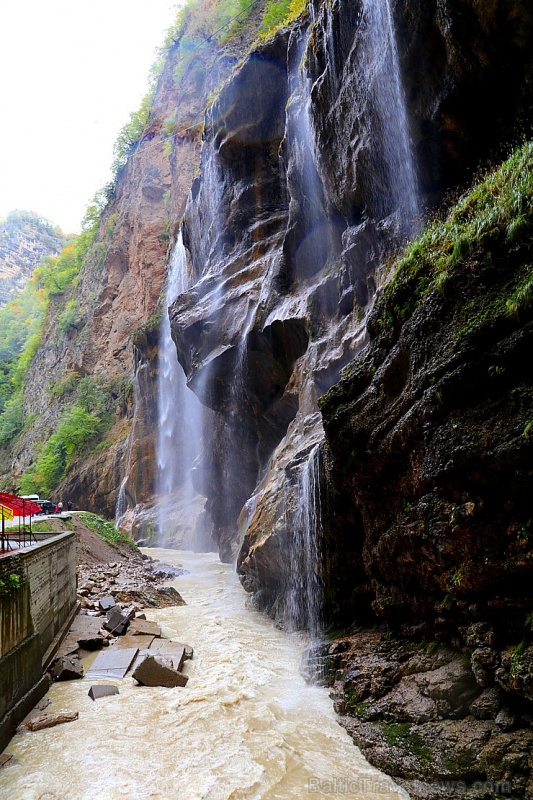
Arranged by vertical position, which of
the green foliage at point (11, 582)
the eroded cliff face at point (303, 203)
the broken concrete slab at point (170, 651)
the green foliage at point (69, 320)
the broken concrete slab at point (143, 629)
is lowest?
the broken concrete slab at point (170, 651)

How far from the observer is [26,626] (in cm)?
709

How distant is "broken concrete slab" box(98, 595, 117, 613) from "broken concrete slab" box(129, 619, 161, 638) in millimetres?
1502

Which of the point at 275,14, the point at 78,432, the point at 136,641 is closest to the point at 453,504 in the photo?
the point at 136,641

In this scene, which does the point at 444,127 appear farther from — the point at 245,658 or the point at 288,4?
the point at 288,4

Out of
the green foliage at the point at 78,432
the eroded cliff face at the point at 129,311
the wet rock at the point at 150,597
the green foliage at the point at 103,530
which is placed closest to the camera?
the wet rock at the point at 150,597

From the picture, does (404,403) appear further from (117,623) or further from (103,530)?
(103,530)

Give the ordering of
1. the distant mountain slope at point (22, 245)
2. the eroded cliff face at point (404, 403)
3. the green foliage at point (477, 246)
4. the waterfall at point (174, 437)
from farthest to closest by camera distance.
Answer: the distant mountain slope at point (22, 245), the waterfall at point (174, 437), the green foliage at point (477, 246), the eroded cliff face at point (404, 403)

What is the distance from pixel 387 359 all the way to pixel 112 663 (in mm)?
7723

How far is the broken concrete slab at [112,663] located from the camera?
8.56 metres

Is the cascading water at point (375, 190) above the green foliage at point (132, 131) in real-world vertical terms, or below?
below

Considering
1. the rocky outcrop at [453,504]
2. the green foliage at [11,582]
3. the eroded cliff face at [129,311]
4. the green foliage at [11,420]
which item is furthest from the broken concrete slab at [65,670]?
the green foliage at [11,420]

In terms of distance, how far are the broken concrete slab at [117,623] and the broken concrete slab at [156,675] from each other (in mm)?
2552

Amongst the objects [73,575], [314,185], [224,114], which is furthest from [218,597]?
[224,114]

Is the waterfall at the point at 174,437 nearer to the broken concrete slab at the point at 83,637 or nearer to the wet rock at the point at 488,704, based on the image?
the broken concrete slab at the point at 83,637
